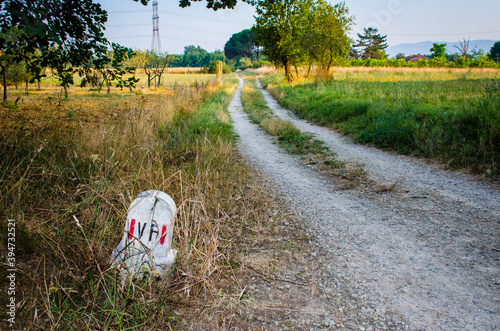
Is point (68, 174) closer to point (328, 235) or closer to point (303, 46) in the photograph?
point (328, 235)

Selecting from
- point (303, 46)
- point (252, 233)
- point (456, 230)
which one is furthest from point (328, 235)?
point (303, 46)

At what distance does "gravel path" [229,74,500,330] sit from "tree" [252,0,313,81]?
72.2 feet

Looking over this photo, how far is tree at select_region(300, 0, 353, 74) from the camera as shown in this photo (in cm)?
1908

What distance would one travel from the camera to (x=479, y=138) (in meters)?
5.65

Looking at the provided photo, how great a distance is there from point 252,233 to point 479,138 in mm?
5362

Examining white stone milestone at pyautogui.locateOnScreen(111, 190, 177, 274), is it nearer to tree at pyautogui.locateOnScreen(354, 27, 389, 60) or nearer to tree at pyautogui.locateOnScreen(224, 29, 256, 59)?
tree at pyautogui.locateOnScreen(354, 27, 389, 60)

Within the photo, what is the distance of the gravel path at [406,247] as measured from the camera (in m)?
2.05

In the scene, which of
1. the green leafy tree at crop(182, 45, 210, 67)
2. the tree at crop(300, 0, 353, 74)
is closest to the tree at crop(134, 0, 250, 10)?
the tree at crop(300, 0, 353, 74)

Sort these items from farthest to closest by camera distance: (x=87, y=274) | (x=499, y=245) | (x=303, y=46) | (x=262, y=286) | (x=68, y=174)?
(x=303, y=46) → (x=68, y=174) → (x=499, y=245) → (x=262, y=286) → (x=87, y=274)

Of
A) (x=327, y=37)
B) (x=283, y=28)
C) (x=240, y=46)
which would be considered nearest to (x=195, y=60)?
(x=240, y=46)

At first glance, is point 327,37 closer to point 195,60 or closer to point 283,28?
point 283,28

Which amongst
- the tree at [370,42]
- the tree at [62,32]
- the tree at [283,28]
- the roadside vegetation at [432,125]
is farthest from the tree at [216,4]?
the tree at [370,42]

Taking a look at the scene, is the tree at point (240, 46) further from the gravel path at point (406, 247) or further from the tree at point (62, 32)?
the gravel path at point (406, 247)

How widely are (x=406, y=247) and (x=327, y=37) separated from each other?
18.8 meters
